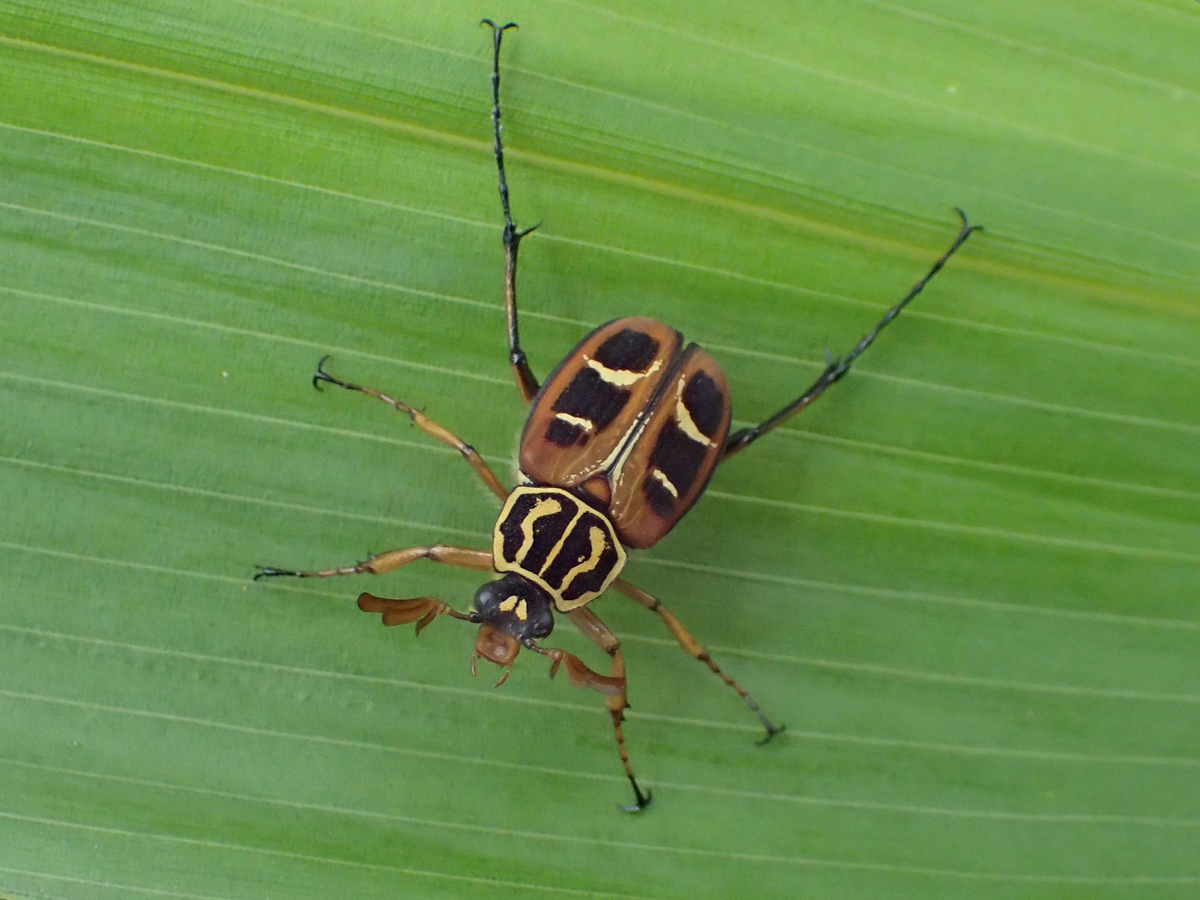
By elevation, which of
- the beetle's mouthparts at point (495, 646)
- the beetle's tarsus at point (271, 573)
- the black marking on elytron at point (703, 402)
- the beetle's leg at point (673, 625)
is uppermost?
the black marking on elytron at point (703, 402)

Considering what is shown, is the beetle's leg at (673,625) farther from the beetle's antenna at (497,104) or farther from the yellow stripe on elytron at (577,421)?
the beetle's antenna at (497,104)

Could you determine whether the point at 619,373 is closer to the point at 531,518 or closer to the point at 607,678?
the point at 531,518

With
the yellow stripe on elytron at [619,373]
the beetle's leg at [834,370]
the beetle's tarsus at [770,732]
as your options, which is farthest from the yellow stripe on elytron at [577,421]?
the beetle's tarsus at [770,732]

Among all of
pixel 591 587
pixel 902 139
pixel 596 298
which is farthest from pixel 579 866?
pixel 902 139

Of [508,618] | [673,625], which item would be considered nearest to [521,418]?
[508,618]

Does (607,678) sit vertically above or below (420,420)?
below

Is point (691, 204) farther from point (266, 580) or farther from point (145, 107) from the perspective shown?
point (266, 580)
